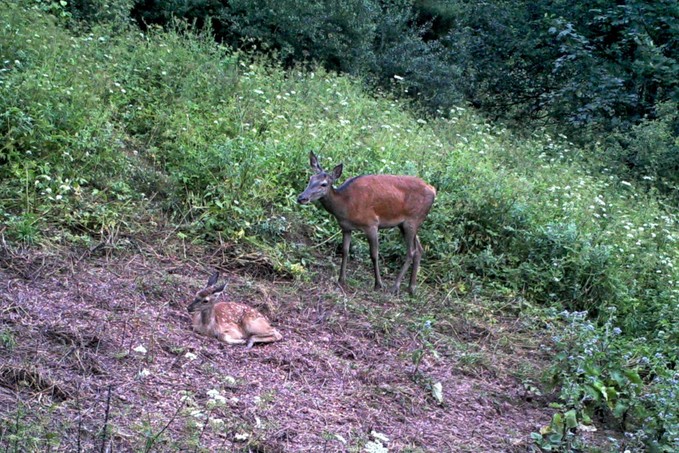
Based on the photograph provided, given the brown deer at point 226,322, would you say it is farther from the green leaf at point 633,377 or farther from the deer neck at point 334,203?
the green leaf at point 633,377

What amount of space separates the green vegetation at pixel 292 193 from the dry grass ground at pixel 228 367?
13.6 inches

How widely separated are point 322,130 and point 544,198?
10.1 feet

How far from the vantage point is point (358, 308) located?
8.43 meters

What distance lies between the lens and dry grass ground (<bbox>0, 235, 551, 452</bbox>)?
5.48 meters

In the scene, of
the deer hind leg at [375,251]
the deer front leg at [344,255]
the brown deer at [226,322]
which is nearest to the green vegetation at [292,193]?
the deer front leg at [344,255]

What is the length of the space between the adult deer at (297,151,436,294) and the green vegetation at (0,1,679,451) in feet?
1.59

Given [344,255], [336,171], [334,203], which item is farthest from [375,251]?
[336,171]

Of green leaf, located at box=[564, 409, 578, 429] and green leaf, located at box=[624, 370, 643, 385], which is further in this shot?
green leaf, located at box=[624, 370, 643, 385]

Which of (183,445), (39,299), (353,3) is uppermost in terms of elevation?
(353,3)

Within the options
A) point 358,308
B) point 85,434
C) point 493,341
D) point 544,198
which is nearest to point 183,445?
point 85,434

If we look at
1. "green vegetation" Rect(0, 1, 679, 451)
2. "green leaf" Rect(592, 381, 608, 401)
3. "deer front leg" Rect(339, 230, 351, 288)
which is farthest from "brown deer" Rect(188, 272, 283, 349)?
"green leaf" Rect(592, 381, 608, 401)

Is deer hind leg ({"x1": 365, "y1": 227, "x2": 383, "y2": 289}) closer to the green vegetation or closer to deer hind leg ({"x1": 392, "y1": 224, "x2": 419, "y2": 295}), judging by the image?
deer hind leg ({"x1": 392, "y1": 224, "x2": 419, "y2": 295})

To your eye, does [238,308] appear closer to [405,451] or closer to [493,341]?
[405,451]

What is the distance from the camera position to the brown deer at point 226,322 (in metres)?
7.14
